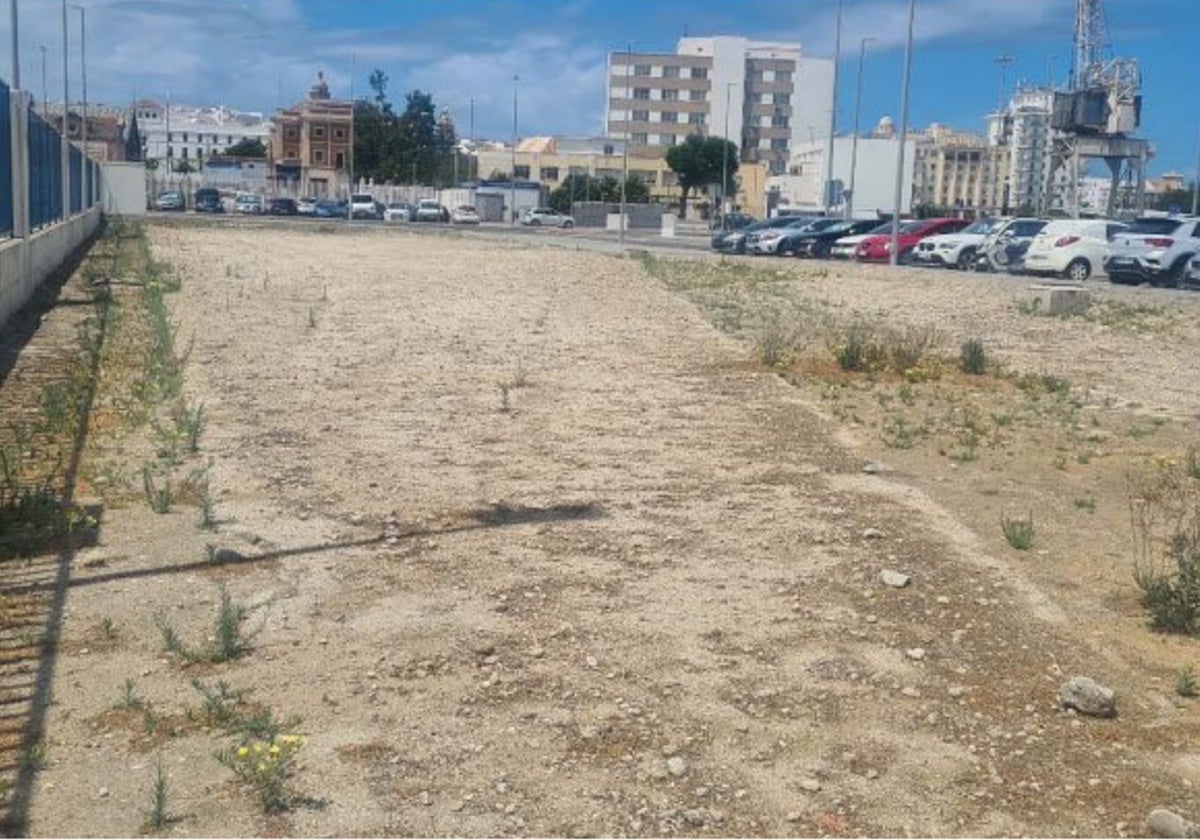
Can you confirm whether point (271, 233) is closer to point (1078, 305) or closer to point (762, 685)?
point (1078, 305)

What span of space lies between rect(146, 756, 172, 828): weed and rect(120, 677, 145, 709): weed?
72cm

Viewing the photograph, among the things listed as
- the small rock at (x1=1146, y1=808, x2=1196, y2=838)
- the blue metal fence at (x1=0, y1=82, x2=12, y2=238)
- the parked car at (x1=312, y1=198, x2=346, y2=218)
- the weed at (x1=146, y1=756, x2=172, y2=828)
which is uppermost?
the blue metal fence at (x1=0, y1=82, x2=12, y2=238)

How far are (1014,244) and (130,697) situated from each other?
38506 millimetres

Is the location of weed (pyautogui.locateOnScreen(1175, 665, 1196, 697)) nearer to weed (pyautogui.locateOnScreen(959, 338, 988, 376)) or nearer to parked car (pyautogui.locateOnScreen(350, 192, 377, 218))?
weed (pyautogui.locateOnScreen(959, 338, 988, 376))

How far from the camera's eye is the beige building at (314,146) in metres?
134

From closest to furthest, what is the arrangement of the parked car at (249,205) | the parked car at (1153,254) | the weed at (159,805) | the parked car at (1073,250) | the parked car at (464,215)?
the weed at (159,805) → the parked car at (1153,254) → the parked car at (1073,250) → the parked car at (249,205) → the parked car at (464,215)

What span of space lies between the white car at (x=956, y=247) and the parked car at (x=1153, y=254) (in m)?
7.49

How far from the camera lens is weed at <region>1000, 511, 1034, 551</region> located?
319 inches

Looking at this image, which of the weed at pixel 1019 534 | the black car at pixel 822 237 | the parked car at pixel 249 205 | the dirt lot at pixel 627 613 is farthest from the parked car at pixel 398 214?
the weed at pixel 1019 534

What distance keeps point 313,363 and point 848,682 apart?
11.2m

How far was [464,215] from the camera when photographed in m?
97.5

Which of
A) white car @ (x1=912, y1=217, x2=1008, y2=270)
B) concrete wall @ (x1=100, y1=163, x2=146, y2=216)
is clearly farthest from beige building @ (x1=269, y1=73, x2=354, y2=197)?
white car @ (x1=912, y1=217, x2=1008, y2=270)

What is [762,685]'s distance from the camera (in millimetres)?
5785

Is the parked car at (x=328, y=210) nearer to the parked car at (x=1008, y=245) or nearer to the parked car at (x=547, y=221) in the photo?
the parked car at (x=547, y=221)
